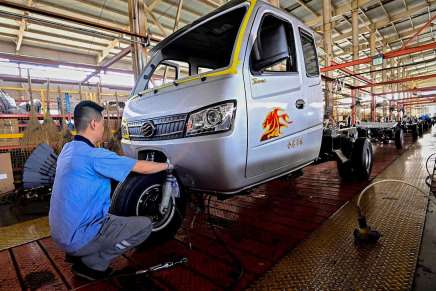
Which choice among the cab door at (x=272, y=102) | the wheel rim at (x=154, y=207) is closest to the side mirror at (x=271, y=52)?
the cab door at (x=272, y=102)

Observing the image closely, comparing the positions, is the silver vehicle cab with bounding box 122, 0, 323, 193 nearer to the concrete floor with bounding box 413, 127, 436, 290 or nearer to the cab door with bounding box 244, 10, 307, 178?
the cab door with bounding box 244, 10, 307, 178

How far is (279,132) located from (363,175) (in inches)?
105

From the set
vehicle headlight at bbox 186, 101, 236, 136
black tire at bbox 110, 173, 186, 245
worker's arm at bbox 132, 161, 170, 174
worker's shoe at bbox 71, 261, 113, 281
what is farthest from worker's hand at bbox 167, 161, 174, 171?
worker's shoe at bbox 71, 261, 113, 281

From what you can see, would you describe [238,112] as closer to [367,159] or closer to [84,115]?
[84,115]

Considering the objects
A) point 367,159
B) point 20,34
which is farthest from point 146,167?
point 20,34

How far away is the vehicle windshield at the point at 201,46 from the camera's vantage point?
8.80ft

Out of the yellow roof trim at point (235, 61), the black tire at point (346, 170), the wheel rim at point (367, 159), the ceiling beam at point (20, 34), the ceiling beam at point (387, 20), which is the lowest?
the black tire at point (346, 170)

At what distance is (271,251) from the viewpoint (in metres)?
2.05

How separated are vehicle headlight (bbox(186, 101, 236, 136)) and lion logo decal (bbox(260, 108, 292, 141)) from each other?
39 cm

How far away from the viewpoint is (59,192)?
1635 mm

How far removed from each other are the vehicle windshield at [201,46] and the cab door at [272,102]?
426mm

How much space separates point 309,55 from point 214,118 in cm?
181

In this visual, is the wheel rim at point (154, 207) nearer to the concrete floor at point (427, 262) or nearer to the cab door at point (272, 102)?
the cab door at point (272, 102)

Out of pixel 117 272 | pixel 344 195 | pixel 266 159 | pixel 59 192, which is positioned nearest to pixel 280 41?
pixel 266 159
